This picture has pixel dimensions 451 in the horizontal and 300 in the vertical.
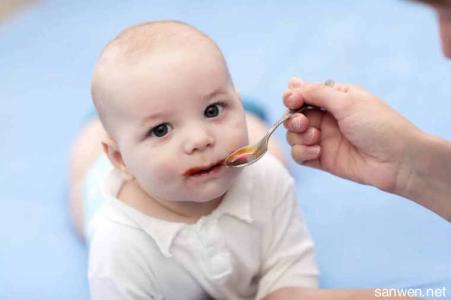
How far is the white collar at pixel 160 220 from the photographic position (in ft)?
2.92

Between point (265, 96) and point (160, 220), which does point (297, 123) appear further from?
point (265, 96)

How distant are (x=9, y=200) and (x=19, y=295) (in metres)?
0.26

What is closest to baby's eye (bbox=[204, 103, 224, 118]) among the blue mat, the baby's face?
the baby's face

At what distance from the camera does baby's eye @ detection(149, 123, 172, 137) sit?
2.70ft

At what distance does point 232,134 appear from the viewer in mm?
828

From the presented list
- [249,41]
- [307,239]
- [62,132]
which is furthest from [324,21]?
[307,239]

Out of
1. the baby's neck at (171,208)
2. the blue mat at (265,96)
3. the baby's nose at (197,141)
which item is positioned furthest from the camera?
the blue mat at (265,96)

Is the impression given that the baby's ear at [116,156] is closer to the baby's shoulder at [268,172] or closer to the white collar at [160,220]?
the white collar at [160,220]

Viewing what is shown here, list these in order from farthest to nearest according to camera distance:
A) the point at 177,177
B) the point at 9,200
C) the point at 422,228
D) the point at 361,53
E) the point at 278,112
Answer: the point at 361,53 → the point at 278,112 → the point at 9,200 → the point at 422,228 → the point at 177,177

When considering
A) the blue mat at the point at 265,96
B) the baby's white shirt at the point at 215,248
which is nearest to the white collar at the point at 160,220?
the baby's white shirt at the point at 215,248

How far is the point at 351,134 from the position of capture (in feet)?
2.92

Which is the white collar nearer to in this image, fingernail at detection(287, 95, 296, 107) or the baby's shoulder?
the baby's shoulder

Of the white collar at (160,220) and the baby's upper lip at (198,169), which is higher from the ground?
the baby's upper lip at (198,169)

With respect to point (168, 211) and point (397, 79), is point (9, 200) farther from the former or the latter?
point (397, 79)
